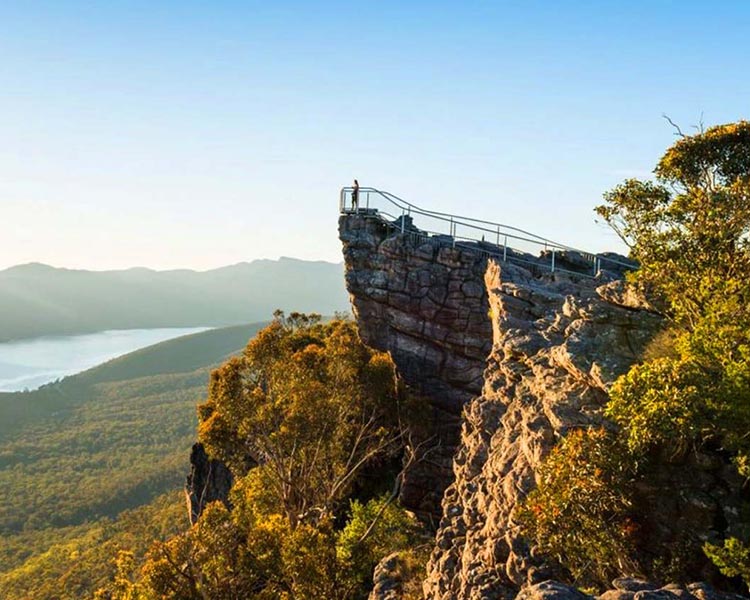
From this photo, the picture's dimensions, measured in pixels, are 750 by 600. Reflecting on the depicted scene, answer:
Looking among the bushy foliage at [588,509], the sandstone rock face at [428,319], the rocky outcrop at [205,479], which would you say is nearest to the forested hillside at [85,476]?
the rocky outcrop at [205,479]

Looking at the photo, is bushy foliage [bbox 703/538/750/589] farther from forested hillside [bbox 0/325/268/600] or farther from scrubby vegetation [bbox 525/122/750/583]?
forested hillside [bbox 0/325/268/600]

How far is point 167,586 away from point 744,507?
1581 cm

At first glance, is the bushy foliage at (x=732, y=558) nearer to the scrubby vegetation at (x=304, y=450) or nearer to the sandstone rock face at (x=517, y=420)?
the sandstone rock face at (x=517, y=420)

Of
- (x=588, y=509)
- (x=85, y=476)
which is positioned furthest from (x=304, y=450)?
(x=85, y=476)

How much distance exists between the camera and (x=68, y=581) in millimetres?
61250

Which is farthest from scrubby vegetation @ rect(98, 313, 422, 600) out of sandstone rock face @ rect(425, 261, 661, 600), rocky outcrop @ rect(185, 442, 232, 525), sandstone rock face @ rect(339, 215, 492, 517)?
rocky outcrop @ rect(185, 442, 232, 525)

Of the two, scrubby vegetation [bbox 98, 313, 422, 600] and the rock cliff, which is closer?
the rock cliff

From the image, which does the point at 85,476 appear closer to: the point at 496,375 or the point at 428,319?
the point at 428,319

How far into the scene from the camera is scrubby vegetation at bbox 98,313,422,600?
1956cm

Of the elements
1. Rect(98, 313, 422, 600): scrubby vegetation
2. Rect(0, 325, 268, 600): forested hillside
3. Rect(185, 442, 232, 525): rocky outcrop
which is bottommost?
Rect(0, 325, 268, 600): forested hillside

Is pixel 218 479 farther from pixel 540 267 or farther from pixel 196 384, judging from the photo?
pixel 196 384

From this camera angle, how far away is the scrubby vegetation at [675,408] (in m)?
9.02

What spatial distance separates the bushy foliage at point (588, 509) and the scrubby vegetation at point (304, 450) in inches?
425

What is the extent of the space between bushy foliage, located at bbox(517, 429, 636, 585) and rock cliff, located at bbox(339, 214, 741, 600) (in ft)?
2.69
